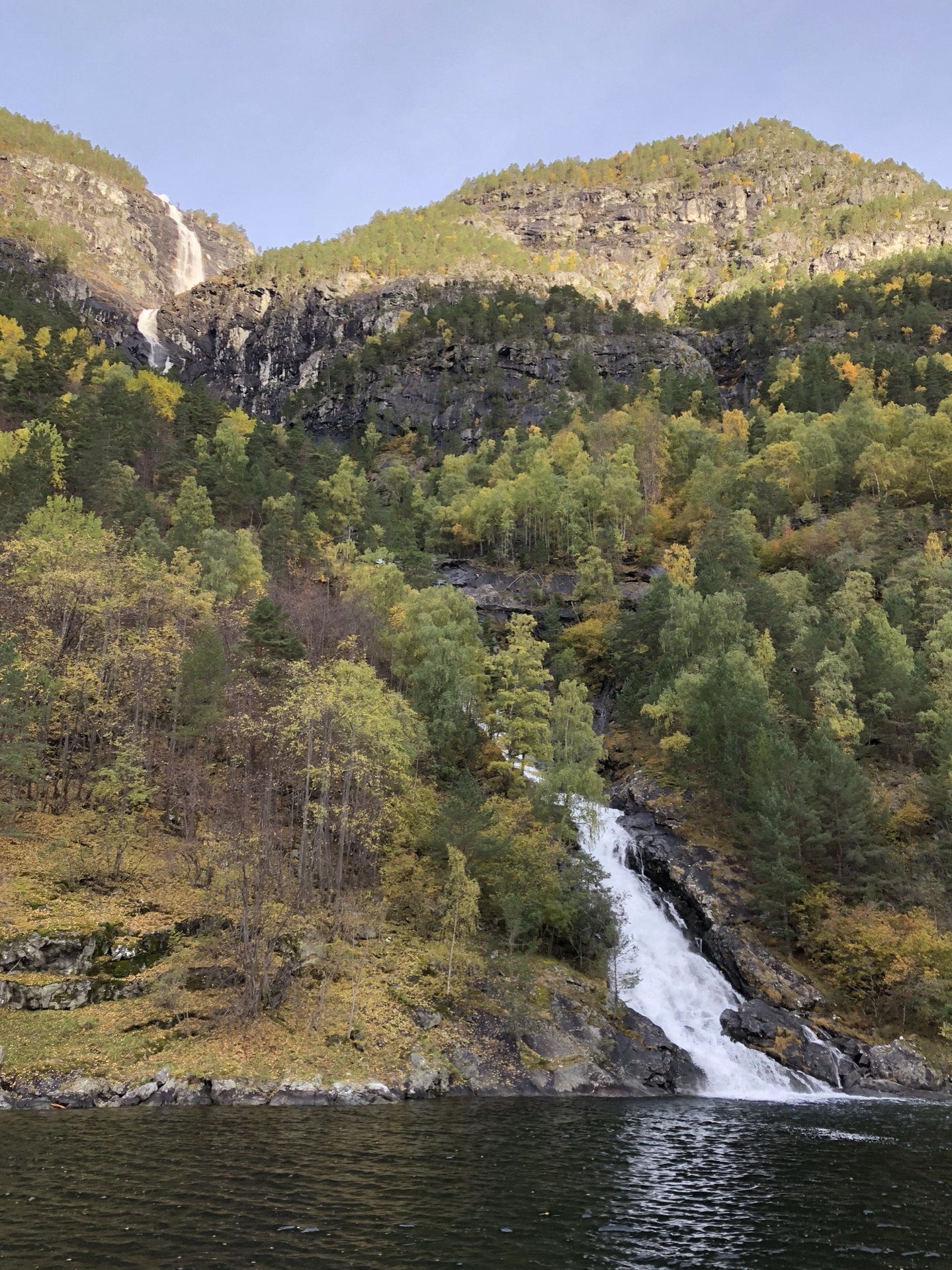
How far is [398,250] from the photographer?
607 ft

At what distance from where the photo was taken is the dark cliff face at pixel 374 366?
140375 millimetres

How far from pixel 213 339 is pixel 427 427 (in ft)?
245

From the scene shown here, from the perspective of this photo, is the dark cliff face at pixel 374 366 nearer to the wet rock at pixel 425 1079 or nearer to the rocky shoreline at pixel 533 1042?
the rocky shoreline at pixel 533 1042

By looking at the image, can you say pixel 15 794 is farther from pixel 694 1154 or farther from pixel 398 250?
pixel 398 250

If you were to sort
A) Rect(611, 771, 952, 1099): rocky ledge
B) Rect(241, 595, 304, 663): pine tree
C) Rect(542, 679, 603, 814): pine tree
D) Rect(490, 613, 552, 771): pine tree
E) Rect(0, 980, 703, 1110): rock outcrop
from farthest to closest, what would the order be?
Rect(490, 613, 552, 771): pine tree
Rect(241, 595, 304, 663): pine tree
Rect(542, 679, 603, 814): pine tree
Rect(611, 771, 952, 1099): rocky ledge
Rect(0, 980, 703, 1110): rock outcrop

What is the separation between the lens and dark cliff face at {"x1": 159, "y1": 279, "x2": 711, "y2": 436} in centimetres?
14038

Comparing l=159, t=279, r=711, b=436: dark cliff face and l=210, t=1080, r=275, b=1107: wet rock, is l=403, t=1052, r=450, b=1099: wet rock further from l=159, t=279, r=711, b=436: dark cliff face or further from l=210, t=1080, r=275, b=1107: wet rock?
l=159, t=279, r=711, b=436: dark cliff face

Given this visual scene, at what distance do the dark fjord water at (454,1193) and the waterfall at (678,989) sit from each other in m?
11.3

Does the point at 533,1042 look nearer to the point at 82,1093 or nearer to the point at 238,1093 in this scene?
the point at 238,1093

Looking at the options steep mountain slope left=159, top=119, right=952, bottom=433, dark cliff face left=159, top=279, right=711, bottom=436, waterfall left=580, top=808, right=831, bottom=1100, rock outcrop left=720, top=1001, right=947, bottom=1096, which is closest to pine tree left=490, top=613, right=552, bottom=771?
waterfall left=580, top=808, right=831, bottom=1100

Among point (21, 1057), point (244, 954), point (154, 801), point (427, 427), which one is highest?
point (427, 427)

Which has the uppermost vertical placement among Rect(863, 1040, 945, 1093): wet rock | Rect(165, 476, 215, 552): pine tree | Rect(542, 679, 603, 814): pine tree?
Rect(165, 476, 215, 552): pine tree

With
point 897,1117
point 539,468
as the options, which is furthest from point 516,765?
point 539,468

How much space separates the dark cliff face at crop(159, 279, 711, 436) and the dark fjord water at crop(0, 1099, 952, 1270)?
11894 cm
